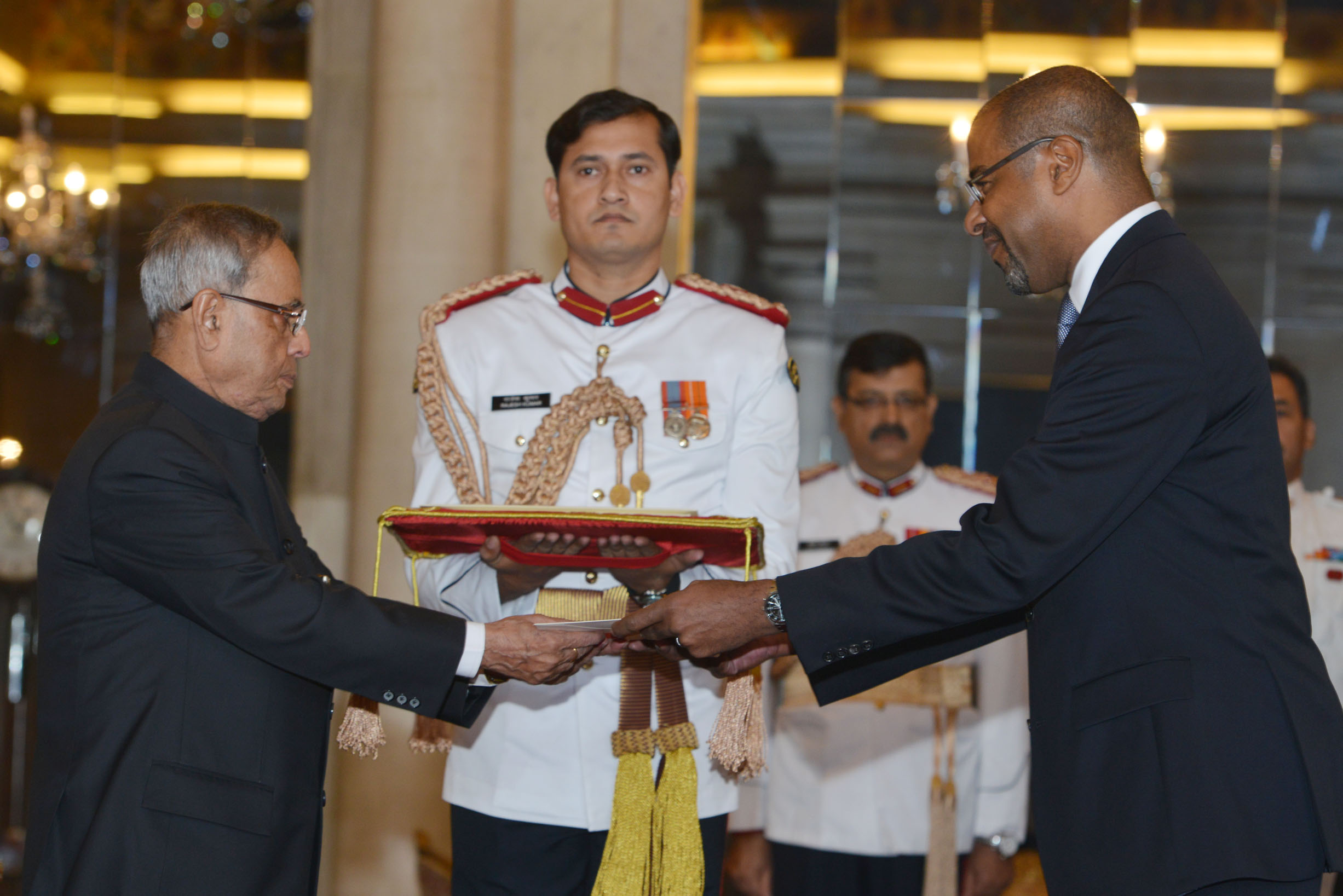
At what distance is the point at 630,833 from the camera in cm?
255

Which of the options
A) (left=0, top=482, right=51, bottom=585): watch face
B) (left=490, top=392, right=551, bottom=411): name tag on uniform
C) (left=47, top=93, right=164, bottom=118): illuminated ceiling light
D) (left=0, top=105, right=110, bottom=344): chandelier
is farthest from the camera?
(left=47, top=93, right=164, bottom=118): illuminated ceiling light

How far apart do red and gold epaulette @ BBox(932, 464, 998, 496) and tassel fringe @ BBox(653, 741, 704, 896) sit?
1926 mm

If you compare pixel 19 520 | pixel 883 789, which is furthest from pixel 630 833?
pixel 19 520

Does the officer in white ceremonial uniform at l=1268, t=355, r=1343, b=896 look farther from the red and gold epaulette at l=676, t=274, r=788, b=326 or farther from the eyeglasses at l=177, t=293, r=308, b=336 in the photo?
the eyeglasses at l=177, t=293, r=308, b=336

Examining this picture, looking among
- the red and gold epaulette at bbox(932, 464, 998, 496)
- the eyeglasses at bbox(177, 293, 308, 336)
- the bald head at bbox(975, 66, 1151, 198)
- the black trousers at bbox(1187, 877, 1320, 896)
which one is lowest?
the black trousers at bbox(1187, 877, 1320, 896)

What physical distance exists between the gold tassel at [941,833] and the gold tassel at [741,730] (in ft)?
4.72

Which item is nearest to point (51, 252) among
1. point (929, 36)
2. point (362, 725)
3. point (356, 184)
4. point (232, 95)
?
point (232, 95)

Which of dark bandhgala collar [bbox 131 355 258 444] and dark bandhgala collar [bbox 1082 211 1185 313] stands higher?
dark bandhgala collar [bbox 1082 211 1185 313]

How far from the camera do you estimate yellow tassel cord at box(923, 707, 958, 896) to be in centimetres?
382

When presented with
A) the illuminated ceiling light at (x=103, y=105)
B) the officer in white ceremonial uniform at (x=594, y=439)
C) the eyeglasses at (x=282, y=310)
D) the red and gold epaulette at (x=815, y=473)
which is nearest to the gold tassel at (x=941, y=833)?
the red and gold epaulette at (x=815, y=473)

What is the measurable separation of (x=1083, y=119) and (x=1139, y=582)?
0.83m

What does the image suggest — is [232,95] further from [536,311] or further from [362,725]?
[362,725]

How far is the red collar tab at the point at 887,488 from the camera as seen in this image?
4270 millimetres

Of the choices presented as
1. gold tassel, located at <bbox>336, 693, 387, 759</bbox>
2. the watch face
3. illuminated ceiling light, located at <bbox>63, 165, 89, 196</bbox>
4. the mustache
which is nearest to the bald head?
gold tassel, located at <bbox>336, 693, 387, 759</bbox>
